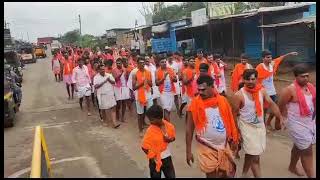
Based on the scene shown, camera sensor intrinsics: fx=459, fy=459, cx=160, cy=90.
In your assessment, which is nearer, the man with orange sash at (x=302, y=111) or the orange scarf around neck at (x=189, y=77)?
the man with orange sash at (x=302, y=111)

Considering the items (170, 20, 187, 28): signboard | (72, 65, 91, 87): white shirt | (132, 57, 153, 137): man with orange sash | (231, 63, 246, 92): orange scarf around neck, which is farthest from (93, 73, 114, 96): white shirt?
(170, 20, 187, 28): signboard

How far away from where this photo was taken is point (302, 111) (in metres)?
5.51

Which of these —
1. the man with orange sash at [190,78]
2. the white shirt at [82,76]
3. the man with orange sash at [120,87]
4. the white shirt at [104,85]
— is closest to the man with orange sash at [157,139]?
the man with orange sash at [190,78]

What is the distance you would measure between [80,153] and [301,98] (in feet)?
14.3

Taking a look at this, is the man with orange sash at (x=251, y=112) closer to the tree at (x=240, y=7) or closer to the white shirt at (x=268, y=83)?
the white shirt at (x=268, y=83)

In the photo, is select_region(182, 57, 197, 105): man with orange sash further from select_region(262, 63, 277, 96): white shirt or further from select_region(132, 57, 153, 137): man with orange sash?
select_region(262, 63, 277, 96): white shirt

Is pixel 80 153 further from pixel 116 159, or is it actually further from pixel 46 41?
pixel 46 41

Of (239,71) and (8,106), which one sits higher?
(239,71)

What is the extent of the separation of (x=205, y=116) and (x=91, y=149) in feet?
13.9

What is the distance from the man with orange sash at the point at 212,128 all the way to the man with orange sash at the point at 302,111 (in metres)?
1.00

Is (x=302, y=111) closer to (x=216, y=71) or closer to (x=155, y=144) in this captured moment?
(x=155, y=144)

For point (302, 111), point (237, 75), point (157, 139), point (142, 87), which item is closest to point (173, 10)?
point (237, 75)

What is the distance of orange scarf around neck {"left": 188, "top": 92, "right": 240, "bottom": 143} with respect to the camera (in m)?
4.82

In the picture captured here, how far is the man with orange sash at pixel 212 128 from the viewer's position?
15.8 feet
